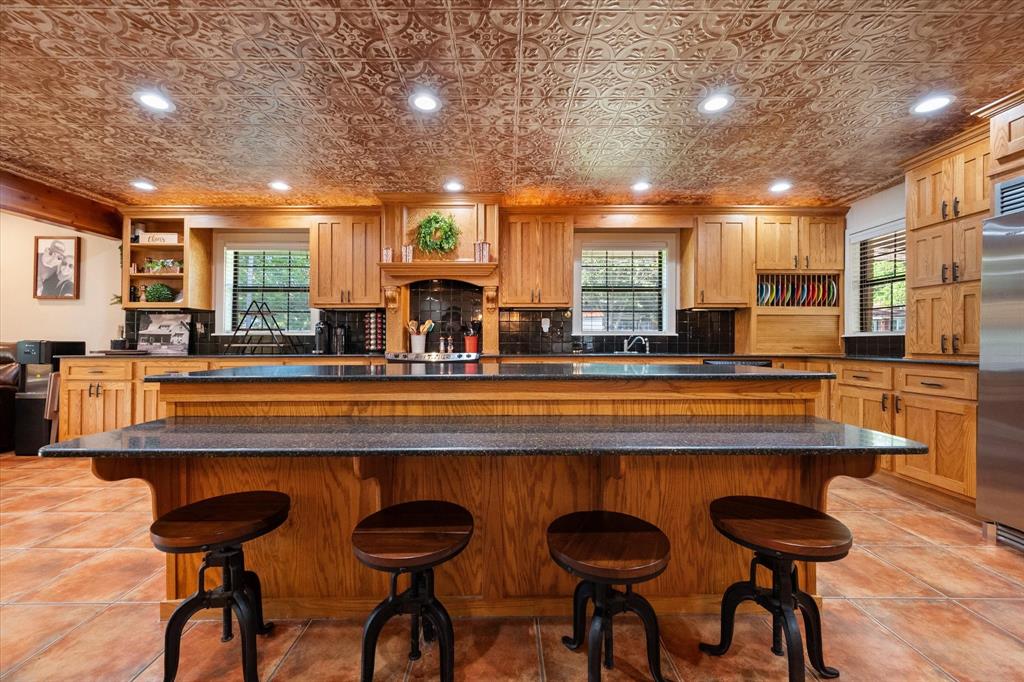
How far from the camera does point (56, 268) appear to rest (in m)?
5.33

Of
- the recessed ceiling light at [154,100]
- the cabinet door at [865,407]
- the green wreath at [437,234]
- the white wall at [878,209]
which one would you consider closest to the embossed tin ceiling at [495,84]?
the recessed ceiling light at [154,100]

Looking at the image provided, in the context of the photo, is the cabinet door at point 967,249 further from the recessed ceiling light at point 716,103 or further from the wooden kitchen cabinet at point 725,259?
the recessed ceiling light at point 716,103

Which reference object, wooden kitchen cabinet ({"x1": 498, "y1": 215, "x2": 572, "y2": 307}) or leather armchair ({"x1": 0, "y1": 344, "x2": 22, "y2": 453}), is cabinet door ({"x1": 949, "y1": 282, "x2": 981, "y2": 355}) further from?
leather armchair ({"x1": 0, "y1": 344, "x2": 22, "y2": 453})

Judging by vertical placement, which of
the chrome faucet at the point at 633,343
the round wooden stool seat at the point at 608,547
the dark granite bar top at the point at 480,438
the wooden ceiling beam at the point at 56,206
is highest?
the wooden ceiling beam at the point at 56,206

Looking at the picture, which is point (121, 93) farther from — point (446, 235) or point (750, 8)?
point (750, 8)

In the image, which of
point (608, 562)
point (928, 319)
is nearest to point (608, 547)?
point (608, 562)

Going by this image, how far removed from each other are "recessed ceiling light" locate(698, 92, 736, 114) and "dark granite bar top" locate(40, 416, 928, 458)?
6.77 ft

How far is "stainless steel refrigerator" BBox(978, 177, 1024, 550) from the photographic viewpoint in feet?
7.41

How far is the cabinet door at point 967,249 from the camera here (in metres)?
2.80

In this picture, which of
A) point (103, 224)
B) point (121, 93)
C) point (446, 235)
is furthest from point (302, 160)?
point (103, 224)

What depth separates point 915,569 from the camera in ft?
6.82

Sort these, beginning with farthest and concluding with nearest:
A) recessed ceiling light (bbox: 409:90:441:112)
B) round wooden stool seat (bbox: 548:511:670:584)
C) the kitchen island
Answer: recessed ceiling light (bbox: 409:90:441:112)
the kitchen island
round wooden stool seat (bbox: 548:511:670:584)

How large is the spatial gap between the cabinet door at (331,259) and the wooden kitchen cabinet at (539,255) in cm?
175

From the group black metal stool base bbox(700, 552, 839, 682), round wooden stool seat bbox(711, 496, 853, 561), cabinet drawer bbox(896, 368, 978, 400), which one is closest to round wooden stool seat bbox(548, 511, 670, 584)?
round wooden stool seat bbox(711, 496, 853, 561)
